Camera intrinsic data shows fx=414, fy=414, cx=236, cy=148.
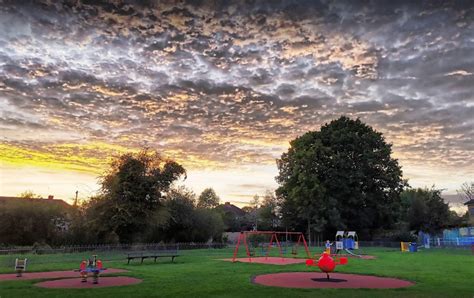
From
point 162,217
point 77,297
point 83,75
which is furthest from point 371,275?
point 162,217

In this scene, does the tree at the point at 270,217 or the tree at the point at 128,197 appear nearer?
the tree at the point at 128,197

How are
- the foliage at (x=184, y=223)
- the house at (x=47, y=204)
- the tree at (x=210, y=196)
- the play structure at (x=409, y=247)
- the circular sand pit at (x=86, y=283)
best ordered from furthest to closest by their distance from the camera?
the tree at (x=210, y=196)
the foliage at (x=184, y=223)
the play structure at (x=409, y=247)
the house at (x=47, y=204)
the circular sand pit at (x=86, y=283)

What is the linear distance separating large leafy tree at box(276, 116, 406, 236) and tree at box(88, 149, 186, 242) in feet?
59.4

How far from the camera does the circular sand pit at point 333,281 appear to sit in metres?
15.3

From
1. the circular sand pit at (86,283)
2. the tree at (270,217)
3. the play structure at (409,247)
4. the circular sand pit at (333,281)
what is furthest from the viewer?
the tree at (270,217)

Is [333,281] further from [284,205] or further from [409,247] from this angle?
[284,205]

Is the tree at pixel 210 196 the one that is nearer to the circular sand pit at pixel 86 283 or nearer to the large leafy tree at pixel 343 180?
the large leafy tree at pixel 343 180

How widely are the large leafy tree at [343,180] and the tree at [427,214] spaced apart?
45.8 feet

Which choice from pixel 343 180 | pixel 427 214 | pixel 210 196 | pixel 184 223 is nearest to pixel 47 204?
pixel 184 223

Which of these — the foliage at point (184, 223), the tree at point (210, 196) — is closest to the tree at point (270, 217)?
the foliage at point (184, 223)

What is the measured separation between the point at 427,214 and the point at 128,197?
4845 centimetres

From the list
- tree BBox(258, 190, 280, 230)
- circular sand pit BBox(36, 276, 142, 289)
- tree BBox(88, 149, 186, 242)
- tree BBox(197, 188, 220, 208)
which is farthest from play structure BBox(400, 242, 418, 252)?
tree BBox(197, 188, 220, 208)

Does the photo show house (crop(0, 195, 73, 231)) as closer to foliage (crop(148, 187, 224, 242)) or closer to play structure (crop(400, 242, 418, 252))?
foliage (crop(148, 187, 224, 242))

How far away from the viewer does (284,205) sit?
187 feet
